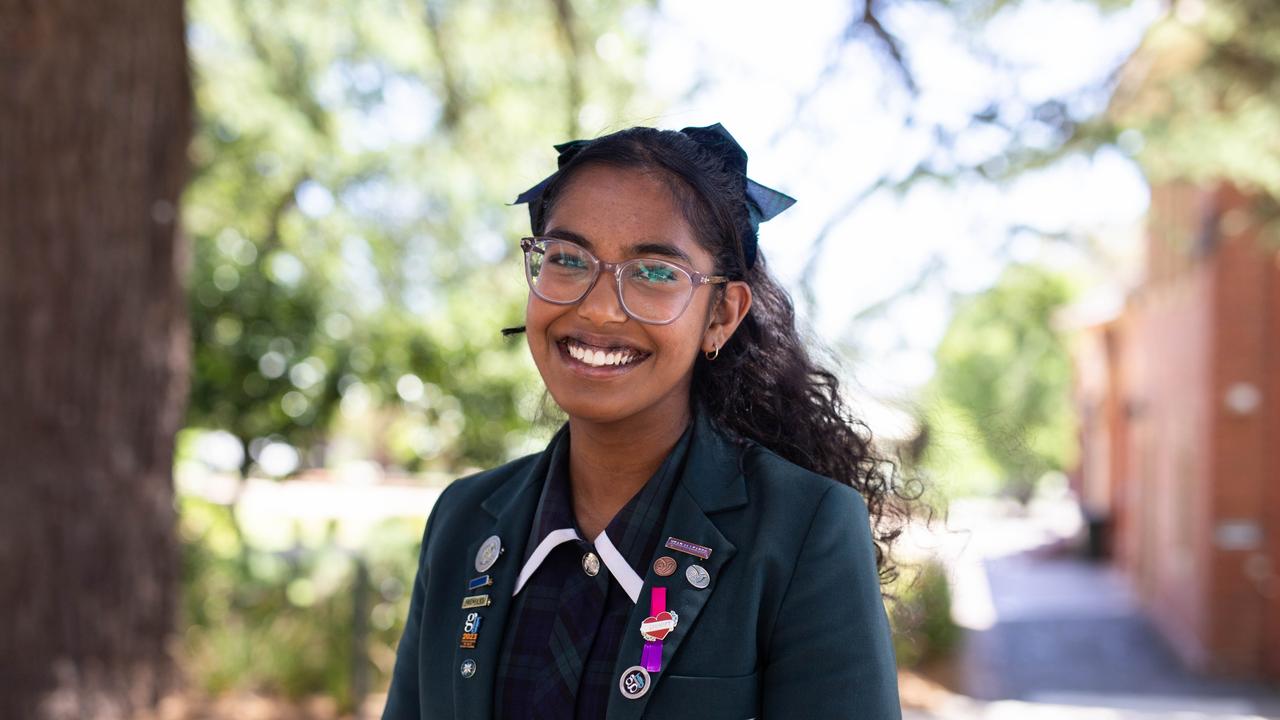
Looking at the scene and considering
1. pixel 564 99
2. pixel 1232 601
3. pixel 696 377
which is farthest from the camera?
pixel 1232 601

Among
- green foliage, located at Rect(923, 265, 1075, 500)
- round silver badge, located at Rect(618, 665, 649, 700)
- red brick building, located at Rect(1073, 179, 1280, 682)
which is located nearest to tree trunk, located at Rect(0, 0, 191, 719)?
green foliage, located at Rect(923, 265, 1075, 500)

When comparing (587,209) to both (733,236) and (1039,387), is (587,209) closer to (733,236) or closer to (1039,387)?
(733,236)

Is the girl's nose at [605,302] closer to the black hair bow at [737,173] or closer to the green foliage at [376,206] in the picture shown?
the black hair bow at [737,173]

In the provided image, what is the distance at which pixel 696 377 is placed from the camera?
2.03 m

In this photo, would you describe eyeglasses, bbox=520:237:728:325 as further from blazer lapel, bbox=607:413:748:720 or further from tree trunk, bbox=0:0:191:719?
tree trunk, bbox=0:0:191:719

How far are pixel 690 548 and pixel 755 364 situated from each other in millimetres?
413

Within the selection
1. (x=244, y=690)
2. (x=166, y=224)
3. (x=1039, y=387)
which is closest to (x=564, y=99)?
(x=166, y=224)

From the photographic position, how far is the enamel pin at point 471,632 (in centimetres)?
184

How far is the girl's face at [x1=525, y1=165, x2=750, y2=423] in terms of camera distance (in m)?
1.81

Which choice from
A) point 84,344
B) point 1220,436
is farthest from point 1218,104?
point 84,344

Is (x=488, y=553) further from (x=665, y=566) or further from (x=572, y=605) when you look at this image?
(x=665, y=566)

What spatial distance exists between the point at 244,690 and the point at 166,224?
309 cm

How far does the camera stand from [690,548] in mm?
1754

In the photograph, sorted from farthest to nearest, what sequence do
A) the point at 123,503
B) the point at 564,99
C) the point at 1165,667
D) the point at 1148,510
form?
the point at 1148,510, the point at 1165,667, the point at 564,99, the point at 123,503
